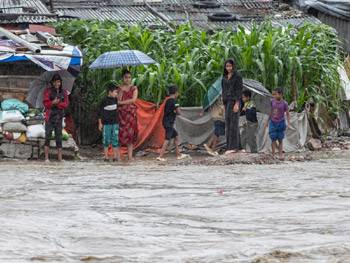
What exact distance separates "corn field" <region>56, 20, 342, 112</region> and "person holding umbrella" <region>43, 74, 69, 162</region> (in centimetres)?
201

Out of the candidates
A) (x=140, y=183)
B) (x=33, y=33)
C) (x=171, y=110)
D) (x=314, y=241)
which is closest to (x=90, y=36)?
(x=33, y=33)

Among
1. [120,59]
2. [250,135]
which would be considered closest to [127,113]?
[120,59]

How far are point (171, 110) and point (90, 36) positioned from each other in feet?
10.7

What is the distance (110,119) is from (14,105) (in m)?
1.76

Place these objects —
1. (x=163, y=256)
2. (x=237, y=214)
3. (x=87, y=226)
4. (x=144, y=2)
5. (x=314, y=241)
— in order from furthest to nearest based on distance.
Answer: (x=144, y=2) < (x=237, y=214) < (x=87, y=226) < (x=314, y=241) < (x=163, y=256)

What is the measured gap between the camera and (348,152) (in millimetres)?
18438

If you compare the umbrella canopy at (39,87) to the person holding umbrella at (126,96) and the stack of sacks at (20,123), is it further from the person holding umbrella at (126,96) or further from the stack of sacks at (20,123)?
the person holding umbrella at (126,96)

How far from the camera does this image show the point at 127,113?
16.8 m

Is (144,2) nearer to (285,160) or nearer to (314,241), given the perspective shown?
(285,160)

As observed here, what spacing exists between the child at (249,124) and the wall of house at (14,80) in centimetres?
381

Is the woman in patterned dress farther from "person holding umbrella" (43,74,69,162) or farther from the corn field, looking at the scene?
the corn field

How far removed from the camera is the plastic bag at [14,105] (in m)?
16.9

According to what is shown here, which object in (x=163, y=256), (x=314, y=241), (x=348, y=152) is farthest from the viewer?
(x=348, y=152)

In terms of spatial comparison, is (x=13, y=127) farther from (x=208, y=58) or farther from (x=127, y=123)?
(x=208, y=58)
